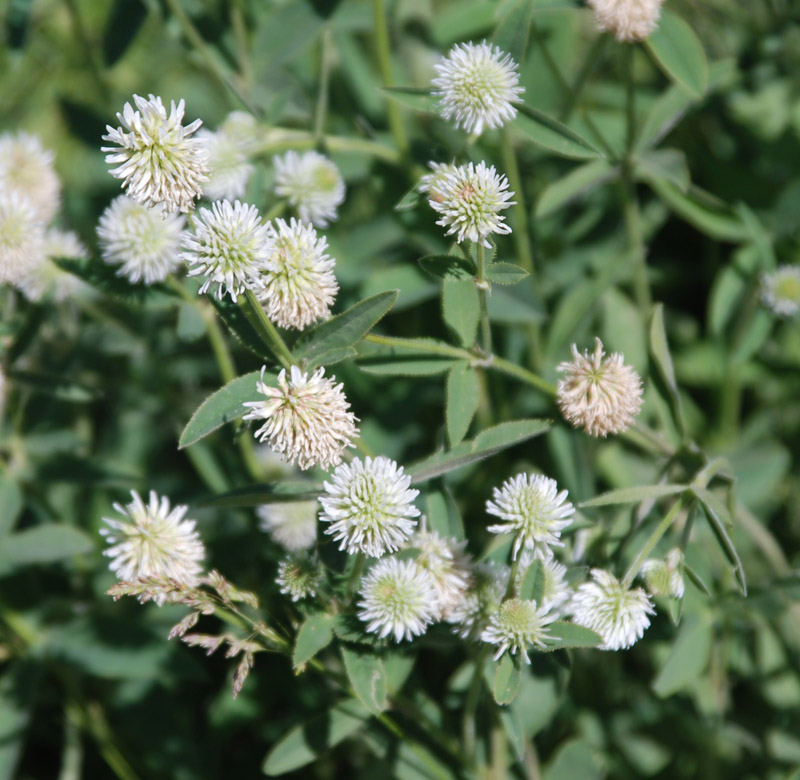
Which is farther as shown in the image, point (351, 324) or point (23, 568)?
point (23, 568)

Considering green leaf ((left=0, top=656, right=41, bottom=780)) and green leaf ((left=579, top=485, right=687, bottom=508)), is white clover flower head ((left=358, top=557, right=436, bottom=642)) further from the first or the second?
green leaf ((left=0, top=656, right=41, bottom=780))

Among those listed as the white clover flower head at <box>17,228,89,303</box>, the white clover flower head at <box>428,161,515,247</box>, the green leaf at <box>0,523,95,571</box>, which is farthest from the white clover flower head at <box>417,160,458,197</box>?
the green leaf at <box>0,523,95,571</box>

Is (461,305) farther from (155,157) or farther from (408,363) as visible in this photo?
(155,157)

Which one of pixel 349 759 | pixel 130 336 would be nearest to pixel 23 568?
pixel 130 336

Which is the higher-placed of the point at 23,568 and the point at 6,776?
the point at 23,568

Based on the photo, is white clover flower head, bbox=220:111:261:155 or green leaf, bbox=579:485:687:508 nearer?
green leaf, bbox=579:485:687:508

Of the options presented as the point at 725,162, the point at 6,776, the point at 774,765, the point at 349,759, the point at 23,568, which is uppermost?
the point at 725,162

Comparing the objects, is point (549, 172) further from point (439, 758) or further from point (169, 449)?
point (439, 758)
